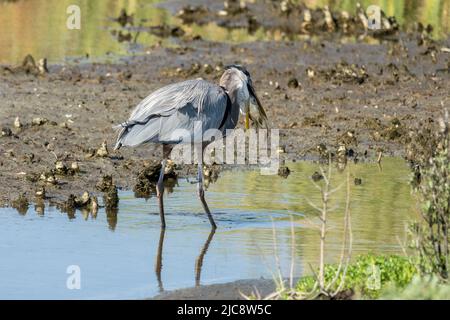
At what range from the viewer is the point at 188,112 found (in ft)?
32.5

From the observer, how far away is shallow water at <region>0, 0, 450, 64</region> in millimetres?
17734

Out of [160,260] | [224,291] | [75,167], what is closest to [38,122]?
[75,167]

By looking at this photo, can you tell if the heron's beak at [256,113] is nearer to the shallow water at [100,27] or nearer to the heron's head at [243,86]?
the heron's head at [243,86]

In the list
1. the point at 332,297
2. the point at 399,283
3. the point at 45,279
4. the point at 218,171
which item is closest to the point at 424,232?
the point at 399,283

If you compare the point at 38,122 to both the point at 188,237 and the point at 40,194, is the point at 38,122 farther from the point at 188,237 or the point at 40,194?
the point at 188,237

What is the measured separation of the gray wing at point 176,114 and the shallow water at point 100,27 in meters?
6.99

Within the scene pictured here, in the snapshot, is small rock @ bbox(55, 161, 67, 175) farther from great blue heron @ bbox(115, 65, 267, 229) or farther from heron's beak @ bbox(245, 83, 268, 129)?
heron's beak @ bbox(245, 83, 268, 129)

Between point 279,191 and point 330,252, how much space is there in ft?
7.16

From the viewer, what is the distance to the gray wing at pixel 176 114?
9727 millimetres

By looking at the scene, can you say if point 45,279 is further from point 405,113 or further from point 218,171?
point 405,113

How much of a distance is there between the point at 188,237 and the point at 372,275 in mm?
2579

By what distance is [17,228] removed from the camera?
9250 millimetres
